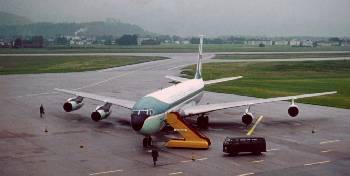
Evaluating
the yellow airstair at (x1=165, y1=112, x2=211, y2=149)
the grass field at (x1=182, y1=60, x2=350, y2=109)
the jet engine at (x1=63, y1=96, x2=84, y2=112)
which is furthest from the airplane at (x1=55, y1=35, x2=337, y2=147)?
the grass field at (x1=182, y1=60, x2=350, y2=109)

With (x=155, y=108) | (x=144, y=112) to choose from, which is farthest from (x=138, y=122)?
(x=155, y=108)

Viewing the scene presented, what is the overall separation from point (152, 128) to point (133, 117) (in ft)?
6.54

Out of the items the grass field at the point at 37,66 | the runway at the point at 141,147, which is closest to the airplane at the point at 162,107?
the runway at the point at 141,147

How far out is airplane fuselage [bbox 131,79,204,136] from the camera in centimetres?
3981

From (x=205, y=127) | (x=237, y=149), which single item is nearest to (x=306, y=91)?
(x=205, y=127)

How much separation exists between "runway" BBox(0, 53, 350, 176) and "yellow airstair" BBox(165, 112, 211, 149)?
88cm

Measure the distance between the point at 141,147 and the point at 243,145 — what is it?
9.42 m

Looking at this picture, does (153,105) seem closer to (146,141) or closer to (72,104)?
(146,141)

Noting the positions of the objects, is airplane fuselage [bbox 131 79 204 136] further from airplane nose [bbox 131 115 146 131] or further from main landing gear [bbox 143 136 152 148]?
main landing gear [bbox 143 136 152 148]

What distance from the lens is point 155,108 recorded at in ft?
136

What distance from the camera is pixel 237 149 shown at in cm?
3850

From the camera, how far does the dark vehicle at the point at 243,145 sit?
126ft

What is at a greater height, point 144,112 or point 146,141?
point 144,112

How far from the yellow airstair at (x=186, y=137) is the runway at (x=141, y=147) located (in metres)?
0.88
